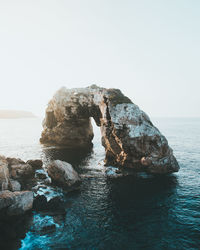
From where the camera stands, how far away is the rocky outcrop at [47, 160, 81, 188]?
26.8 meters

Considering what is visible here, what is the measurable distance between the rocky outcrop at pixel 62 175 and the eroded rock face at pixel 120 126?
11928mm

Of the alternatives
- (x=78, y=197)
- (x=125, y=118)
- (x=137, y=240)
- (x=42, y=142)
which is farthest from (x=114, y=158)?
(x=42, y=142)

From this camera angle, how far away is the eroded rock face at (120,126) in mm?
32125

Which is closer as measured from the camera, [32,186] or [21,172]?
[32,186]

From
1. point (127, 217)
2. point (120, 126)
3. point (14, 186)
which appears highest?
point (120, 126)

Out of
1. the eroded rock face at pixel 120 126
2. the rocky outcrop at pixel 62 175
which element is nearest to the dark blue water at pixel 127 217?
the rocky outcrop at pixel 62 175

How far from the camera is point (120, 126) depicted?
34938 mm

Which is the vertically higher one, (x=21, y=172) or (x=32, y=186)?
(x=21, y=172)

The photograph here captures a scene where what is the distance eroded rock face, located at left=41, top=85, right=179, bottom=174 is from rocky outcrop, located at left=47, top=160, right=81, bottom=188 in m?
11.9

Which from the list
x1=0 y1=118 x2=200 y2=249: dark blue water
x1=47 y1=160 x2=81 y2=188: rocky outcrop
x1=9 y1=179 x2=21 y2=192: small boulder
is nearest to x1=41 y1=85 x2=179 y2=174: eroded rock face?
x1=0 y1=118 x2=200 y2=249: dark blue water

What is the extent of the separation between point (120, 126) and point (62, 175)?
1470 cm

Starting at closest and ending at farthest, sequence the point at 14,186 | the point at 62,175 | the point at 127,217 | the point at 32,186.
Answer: the point at 127,217, the point at 14,186, the point at 32,186, the point at 62,175

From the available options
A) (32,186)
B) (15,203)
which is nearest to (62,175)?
(32,186)

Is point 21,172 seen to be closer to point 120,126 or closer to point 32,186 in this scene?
point 32,186
